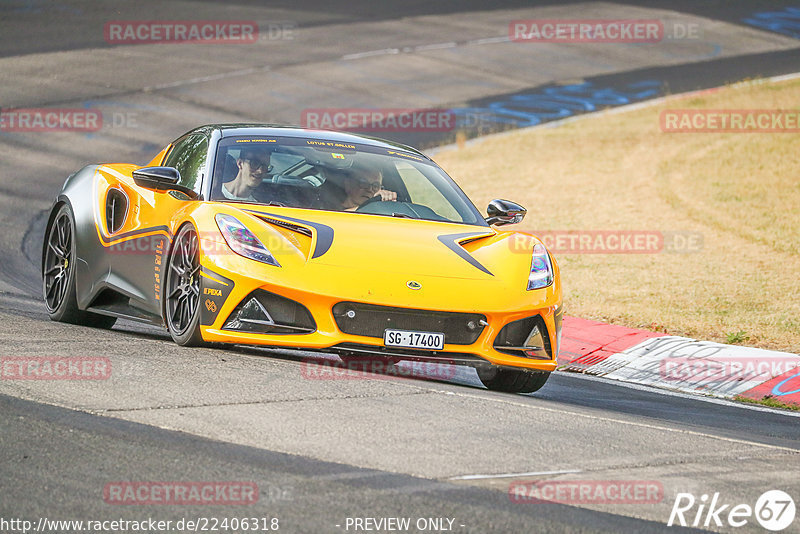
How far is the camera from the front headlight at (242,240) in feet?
23.1

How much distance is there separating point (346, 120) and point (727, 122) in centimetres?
746

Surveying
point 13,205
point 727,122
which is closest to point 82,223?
point 13,205

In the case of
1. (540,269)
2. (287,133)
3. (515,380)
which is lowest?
(515,380)

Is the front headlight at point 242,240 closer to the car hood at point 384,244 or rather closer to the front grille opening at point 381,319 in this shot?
the car hood at point 384,244

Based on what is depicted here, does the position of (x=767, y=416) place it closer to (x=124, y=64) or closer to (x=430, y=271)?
(x=430, y=271)

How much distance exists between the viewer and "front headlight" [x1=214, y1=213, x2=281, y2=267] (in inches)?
277

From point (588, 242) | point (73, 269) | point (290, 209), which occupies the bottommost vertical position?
point (588, 242)

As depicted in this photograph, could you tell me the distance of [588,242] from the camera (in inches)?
632

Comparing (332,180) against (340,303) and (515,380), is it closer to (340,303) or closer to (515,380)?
(340,303)
